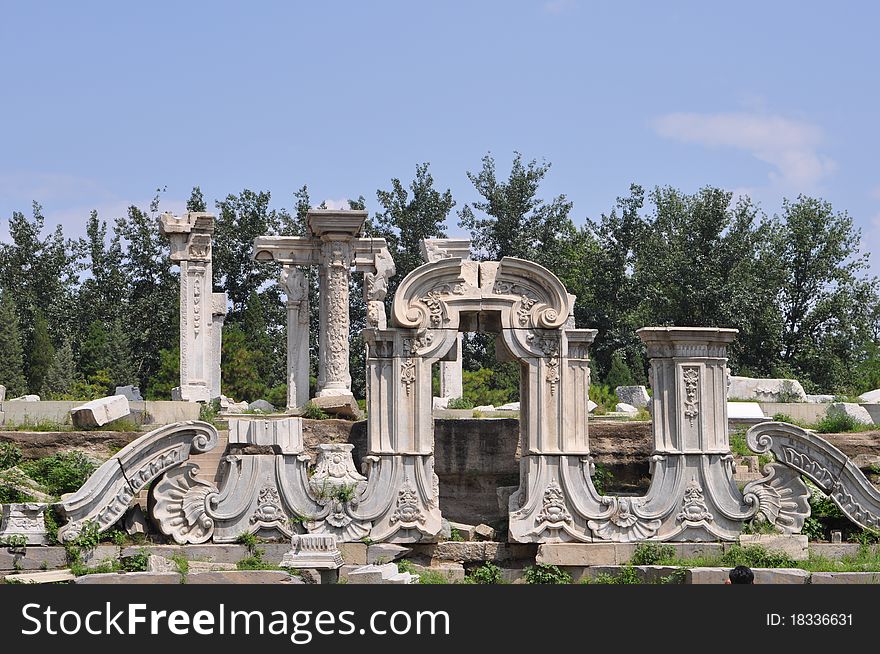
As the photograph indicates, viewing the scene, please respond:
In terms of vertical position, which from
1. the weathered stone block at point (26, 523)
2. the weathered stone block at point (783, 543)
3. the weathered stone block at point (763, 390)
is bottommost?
the weathered stone block at point (783, 543)

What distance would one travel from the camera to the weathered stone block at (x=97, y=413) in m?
21.8

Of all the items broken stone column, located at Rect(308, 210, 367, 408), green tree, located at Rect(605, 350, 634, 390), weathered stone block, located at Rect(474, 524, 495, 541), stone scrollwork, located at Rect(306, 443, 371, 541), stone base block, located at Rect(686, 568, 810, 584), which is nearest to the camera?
stone base block, located at Rect(686, 568, 810, 584)

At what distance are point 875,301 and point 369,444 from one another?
104ft

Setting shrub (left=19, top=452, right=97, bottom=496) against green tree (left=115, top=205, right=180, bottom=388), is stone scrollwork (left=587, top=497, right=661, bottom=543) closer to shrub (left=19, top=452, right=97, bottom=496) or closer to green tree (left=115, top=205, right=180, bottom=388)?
shrub (left=19, top=452, right=97, bottom=496)

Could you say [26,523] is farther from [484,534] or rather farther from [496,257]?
[496,257]

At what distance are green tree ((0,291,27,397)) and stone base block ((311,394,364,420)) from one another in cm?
1871

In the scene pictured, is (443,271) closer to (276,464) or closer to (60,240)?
(276,464)

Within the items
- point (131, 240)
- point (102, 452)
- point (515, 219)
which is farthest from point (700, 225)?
point (102, 452)

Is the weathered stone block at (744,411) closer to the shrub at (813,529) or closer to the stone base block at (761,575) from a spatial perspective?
the shrub at (813,529)

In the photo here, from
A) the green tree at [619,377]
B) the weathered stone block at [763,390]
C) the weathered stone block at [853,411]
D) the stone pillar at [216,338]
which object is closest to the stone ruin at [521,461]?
the weathered stone block at [853,411]

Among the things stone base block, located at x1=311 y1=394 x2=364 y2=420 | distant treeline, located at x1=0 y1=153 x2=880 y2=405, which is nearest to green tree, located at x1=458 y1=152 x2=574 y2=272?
distant treeline, located at x1=0 y1=153 x2=880 y2=405

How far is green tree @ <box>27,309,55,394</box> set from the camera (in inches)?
1737

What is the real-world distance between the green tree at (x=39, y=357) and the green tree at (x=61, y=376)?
885 mm

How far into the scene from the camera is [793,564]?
1628 centimetres
